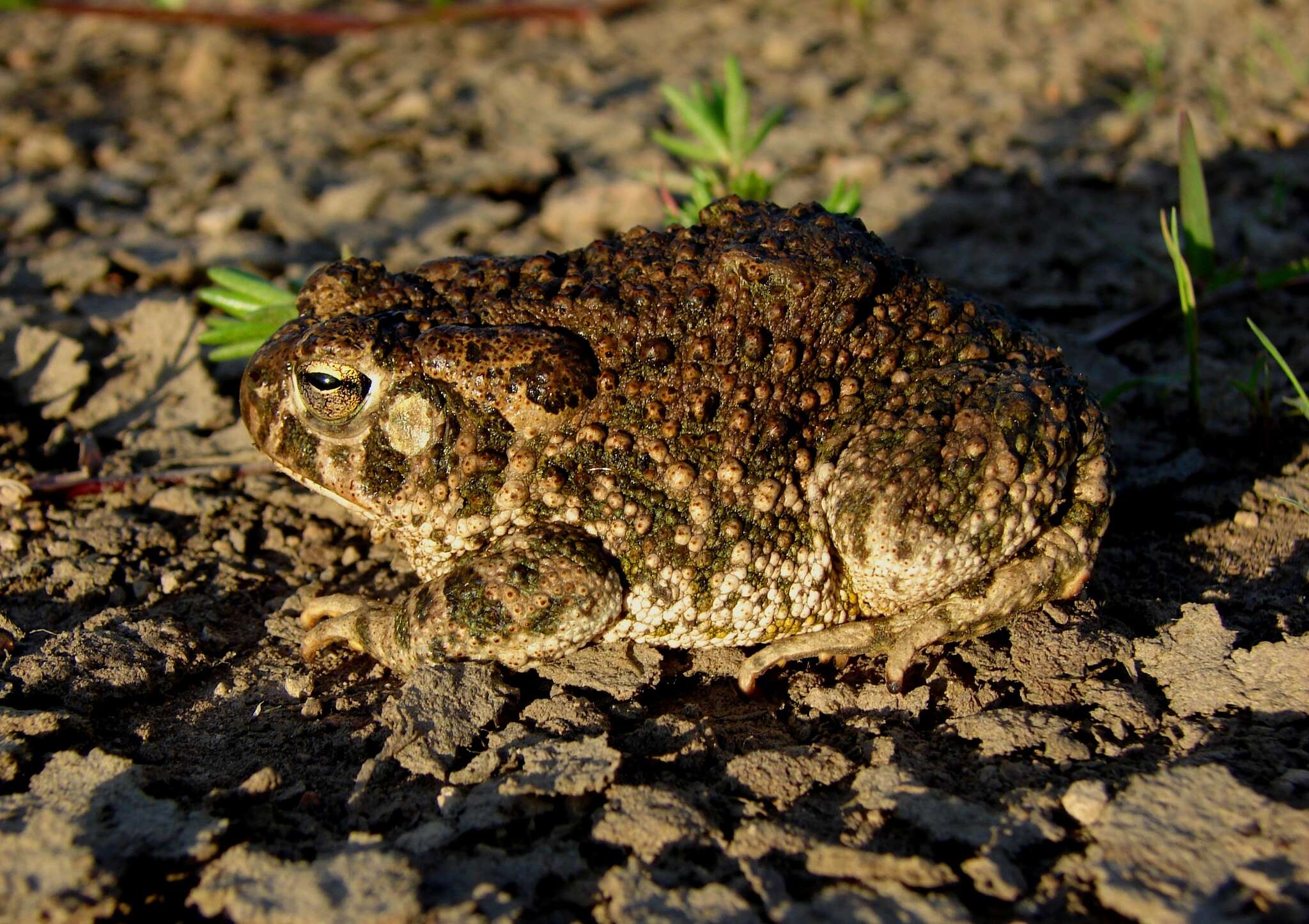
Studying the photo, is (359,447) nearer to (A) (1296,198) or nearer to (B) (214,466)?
(B) (214,466)

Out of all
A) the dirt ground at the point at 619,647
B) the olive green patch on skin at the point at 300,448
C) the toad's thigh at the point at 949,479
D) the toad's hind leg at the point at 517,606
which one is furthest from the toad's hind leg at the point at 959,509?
the olive green patch on skin at the point at 300,448

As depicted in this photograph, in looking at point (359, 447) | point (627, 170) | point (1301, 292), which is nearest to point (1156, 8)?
point (1301, 292)

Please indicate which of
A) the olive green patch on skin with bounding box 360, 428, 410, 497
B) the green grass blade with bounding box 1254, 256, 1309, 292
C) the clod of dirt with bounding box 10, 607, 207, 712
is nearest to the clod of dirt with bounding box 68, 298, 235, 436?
the clod of dirt with bounding box 10, 607, 207, 712

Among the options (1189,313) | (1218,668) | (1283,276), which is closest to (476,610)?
(1218,668)

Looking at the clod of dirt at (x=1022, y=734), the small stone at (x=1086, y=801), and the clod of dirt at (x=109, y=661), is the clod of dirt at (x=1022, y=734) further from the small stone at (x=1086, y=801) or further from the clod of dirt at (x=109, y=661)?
the clod of dirt at (x=109, y=661)

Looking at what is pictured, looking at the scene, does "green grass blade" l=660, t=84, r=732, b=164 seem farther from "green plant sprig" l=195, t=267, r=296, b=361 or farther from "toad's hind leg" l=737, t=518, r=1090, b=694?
"toad's hind leg" l=737, t=518, r=1090, b=694

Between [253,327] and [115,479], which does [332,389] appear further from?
[115,479]
